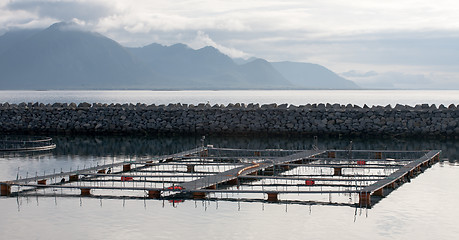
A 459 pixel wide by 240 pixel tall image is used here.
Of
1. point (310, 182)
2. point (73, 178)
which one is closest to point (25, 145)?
point (73, 178)

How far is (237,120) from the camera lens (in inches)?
1581

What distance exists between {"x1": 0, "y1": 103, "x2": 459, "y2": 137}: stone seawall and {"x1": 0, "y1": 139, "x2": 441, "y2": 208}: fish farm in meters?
9.20

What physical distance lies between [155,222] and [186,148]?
1665 centimetres

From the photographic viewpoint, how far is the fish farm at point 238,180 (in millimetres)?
18500

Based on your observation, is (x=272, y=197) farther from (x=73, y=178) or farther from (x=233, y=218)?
(x=73, y=178)

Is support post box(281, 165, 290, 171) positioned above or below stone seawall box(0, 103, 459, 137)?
below

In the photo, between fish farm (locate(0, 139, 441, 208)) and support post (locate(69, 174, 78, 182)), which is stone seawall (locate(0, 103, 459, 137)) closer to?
fish farm (locate(0, 139, 441, 208))

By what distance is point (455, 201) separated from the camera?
18797 mm

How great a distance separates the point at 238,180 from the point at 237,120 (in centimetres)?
1938

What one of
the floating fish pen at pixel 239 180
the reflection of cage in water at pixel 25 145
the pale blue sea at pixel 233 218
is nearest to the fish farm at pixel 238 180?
the floating fish pen at pixel 239 180

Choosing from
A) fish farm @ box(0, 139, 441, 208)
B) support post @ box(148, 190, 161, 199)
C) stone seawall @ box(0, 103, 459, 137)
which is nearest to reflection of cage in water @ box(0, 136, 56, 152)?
fish farm @ box(0, 139, 441, 208)

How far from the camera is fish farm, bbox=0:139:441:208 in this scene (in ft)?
60.7

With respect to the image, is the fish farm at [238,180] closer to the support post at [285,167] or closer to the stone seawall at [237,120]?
the support post at [285,167]

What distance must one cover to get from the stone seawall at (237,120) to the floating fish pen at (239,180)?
9229 mm
